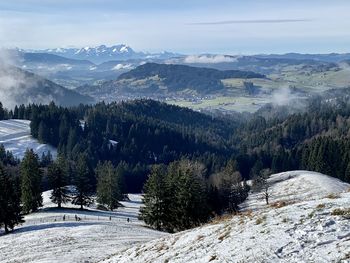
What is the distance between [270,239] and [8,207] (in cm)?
4807

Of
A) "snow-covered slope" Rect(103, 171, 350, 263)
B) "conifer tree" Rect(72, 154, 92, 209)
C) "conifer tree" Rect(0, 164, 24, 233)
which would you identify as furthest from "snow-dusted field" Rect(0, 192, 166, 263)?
"conifer tree" Rect(72, 154, 92, 209)

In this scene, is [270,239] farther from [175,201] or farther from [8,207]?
[8,207]

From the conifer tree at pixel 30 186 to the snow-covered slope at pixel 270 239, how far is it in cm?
5254

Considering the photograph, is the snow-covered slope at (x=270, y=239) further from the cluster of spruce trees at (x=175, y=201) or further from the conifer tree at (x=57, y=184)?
the conifer tree at (x=57, y=184)

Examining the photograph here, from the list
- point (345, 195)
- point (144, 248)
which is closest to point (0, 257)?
point (144, 248)

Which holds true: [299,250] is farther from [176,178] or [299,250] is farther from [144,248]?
[176,178]

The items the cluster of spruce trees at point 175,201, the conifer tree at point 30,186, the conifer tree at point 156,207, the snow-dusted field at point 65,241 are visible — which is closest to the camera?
the snow-dusted field at point 65,241

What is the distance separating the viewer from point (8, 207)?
198 feet

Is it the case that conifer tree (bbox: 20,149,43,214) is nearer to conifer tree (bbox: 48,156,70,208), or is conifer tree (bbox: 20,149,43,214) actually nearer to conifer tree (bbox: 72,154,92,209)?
conifer tree (bbox: 48,156,70,208)

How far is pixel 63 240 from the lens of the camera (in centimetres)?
4953

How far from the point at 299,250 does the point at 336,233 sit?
2.06 metres

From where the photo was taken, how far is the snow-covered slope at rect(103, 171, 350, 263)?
61.7 feet

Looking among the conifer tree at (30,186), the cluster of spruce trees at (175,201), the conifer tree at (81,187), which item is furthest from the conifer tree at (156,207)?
the conifer tree at (30,186)

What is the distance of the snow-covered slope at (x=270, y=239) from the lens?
18.8 meters
